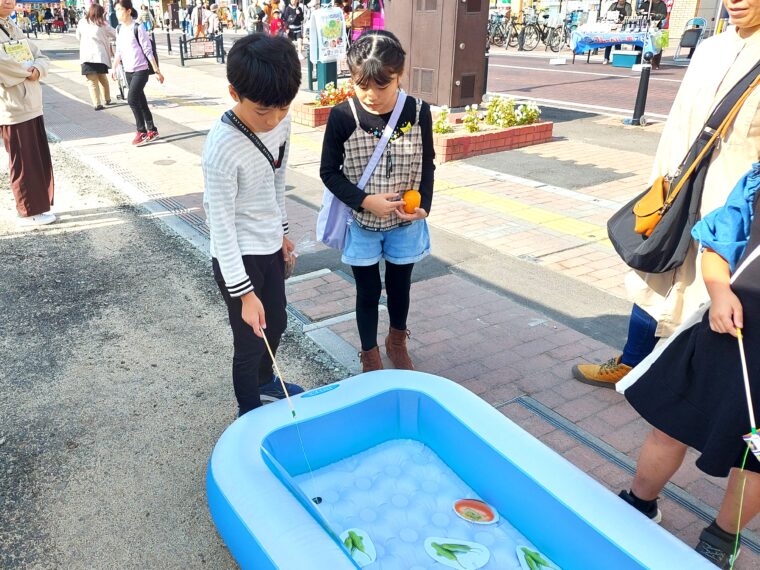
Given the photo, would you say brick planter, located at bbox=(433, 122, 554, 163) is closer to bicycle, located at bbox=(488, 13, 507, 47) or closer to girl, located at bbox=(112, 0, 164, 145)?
girl, located at bbox=(112, 0, 164, 145)

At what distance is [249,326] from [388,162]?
0.99m

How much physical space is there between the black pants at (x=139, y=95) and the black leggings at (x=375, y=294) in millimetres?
6697

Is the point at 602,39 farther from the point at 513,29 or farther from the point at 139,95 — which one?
the point at 139,95

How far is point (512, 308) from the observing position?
4152mm

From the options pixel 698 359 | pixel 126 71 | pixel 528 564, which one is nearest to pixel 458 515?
pixel 528 564

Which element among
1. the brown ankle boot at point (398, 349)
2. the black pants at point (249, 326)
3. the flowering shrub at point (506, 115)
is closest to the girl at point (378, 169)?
the brown ankle boot at point (398, 349)

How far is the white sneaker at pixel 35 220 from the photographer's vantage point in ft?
19.0

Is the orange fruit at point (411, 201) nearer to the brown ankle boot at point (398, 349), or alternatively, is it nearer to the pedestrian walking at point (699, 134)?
the brown ankle boot at point (398, 349)

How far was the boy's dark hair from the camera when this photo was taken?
6.81 ft

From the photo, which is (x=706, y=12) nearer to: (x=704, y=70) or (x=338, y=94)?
(x=338, y=94)

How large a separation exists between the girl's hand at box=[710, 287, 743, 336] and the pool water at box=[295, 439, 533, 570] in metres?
1.13

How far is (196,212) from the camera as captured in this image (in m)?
6.27

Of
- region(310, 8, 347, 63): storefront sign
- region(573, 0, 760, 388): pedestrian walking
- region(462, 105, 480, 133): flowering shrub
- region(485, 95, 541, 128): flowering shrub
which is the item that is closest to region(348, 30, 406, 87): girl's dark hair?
region(573, 0, 760, 388): pedestrian walking

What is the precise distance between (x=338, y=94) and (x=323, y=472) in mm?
8157
